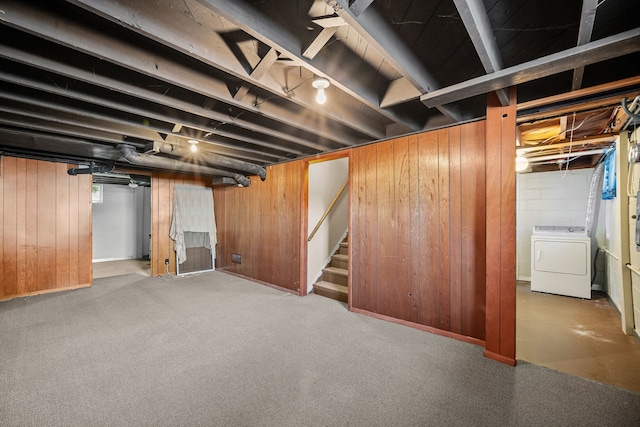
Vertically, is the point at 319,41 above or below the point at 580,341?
above

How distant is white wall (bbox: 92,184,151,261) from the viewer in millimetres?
6891

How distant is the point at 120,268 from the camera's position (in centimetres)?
598

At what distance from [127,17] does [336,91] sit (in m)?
1.53

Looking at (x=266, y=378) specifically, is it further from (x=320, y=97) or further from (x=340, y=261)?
(x=340, y=261)

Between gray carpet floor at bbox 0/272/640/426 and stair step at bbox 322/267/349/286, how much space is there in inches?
37.7

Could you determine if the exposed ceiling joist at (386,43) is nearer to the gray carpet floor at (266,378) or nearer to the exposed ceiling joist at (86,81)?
the exposed ceiling joist at (86,81)

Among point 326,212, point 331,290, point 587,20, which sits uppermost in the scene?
point 587,20

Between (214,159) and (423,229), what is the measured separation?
2929 mm

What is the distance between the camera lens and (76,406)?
5.33 feet

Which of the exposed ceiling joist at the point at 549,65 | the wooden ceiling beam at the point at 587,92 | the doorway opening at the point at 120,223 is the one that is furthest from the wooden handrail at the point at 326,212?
the doorway opening at the point at 120,223

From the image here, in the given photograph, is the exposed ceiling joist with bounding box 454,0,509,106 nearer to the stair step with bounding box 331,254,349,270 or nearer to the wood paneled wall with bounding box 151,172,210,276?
the stair step with bounding box 331,254,349,270

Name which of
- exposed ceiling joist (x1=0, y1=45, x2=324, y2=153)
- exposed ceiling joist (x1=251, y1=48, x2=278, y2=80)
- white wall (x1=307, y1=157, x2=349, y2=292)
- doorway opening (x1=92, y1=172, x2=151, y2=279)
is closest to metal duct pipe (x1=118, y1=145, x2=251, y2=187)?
exposed ceiling joist (x1=0, y1=45, x2=324, y2=153)

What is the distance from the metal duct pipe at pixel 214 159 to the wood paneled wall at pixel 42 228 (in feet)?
8.29

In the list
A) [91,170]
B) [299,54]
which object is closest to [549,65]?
[299,54]
